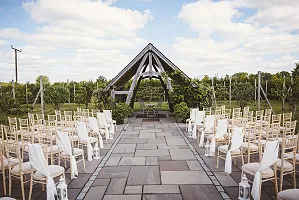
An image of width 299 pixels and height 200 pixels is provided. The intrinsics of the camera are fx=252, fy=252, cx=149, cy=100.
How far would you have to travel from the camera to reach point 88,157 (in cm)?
602

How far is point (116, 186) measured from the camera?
14.5 feet

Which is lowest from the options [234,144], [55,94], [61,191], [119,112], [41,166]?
[61,191]

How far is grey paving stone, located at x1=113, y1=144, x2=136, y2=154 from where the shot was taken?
690cm

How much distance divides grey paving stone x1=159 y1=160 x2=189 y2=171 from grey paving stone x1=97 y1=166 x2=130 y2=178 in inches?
30.5

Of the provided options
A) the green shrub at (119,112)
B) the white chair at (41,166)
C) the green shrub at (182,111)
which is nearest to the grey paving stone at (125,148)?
the white chair at (41,166)

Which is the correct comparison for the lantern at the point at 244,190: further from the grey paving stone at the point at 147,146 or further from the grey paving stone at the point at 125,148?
the grey paving stone at the point at 147,146

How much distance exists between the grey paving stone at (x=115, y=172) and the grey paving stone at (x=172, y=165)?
30.5 inches

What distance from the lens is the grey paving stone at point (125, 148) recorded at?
6899mm

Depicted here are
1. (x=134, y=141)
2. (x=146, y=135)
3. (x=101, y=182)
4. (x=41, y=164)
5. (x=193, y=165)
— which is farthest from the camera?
(x=146, y=135)

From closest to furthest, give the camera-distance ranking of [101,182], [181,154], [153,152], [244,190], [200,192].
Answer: [244,190], [200,192], [101,182], [181,154], [153,152]

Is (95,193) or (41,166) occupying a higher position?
(41,166)

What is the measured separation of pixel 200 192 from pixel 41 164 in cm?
253

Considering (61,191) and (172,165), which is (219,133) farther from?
(61,191)

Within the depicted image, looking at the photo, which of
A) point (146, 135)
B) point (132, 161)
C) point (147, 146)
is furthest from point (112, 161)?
point (146, 135)
